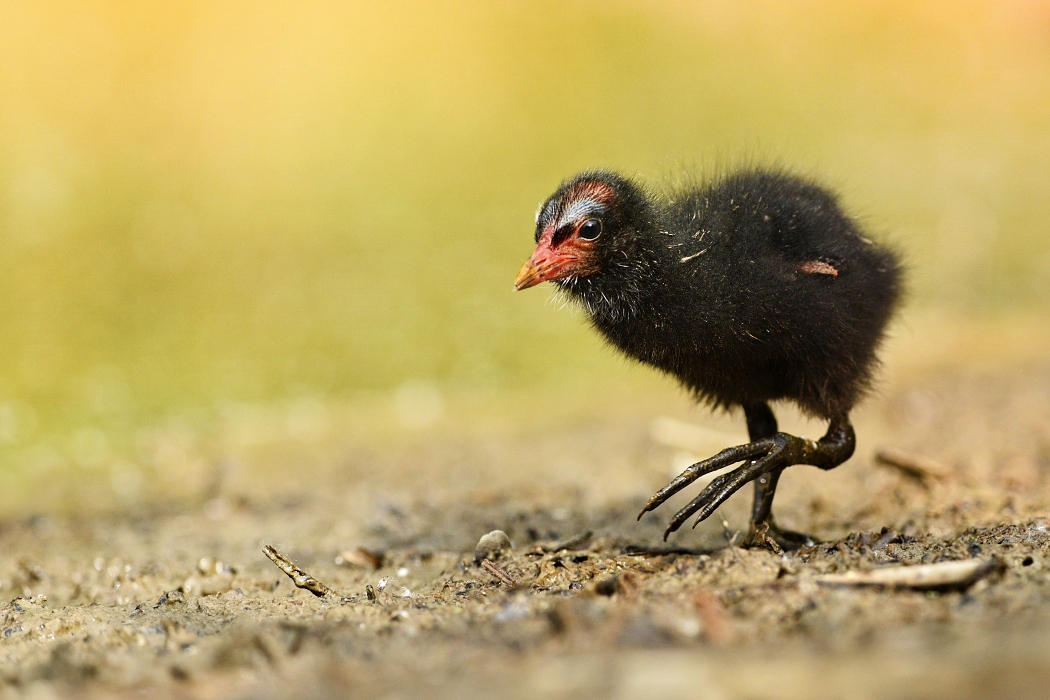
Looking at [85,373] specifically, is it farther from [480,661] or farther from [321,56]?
[321,56]

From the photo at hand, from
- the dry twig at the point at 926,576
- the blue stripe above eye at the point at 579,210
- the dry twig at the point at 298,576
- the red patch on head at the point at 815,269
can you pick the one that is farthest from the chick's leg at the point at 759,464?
the dry twig at the point at 298,576

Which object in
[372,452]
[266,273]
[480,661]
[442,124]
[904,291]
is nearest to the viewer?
[480,661]

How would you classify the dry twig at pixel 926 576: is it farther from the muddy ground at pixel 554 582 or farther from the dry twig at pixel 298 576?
the dry twig at pixel 298 576

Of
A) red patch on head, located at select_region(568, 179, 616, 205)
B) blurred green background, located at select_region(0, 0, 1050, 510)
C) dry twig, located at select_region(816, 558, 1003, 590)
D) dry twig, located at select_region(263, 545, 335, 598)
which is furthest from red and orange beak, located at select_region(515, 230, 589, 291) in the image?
dry twig, located at select_region(816, 558, 1003, 590)

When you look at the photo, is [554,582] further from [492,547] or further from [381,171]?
[381,171]

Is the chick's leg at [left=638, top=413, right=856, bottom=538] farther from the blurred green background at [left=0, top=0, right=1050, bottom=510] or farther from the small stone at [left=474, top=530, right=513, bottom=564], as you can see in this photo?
the blurred green background at [left=0, top=0, right=1050, bottom=510]

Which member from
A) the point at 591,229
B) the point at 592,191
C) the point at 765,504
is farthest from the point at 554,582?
the point at 592,191

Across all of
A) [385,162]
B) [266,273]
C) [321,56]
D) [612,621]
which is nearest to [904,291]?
[612,621]
